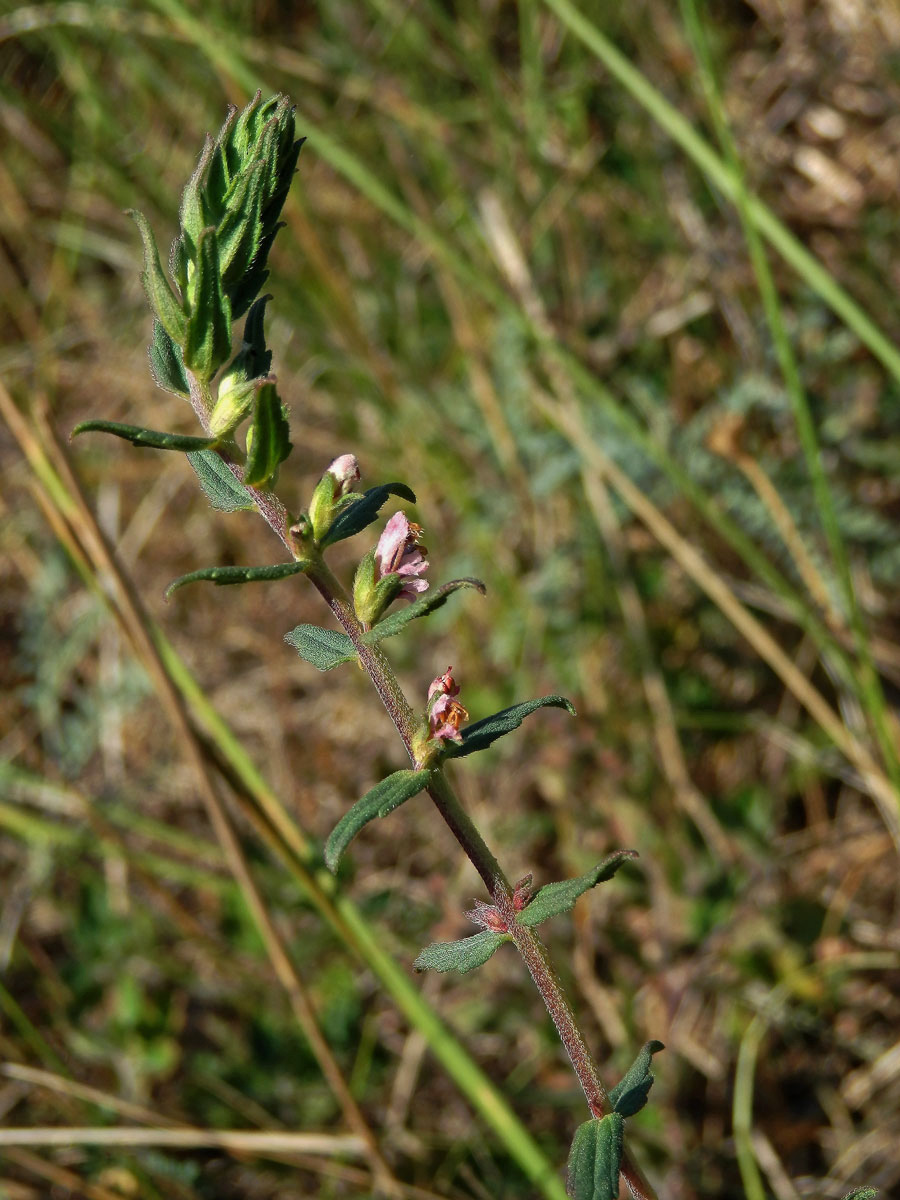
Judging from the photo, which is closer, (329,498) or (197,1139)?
(329,498)

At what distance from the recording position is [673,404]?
3.13 meters

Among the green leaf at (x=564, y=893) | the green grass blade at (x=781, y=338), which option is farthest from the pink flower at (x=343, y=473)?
the green grass blade at (x=781, y=338)

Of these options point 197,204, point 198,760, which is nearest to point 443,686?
point 197,204

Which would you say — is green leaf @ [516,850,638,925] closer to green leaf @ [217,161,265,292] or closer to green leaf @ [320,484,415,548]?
green leaf @ [320,484,415,548]

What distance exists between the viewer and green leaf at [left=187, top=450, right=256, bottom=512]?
1103mm

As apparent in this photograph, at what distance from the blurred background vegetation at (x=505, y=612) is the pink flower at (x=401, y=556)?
87 centimetres

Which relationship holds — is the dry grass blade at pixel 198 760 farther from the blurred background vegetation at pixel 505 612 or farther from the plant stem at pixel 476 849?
the plant stem at pixel 476 849

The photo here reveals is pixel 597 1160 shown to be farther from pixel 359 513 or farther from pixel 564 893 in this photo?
pixel 359 513

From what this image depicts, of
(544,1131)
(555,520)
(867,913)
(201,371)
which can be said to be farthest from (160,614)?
(201,371)

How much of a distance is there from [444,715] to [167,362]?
1.36 feet

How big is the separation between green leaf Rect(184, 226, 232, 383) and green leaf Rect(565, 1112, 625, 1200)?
767mm

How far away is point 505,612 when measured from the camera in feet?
9.79

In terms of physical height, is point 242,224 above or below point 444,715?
above

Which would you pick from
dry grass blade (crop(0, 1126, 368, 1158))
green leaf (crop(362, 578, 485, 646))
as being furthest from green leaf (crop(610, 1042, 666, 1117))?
dry grass blade (crop(0, 1126, 368, 1158))
